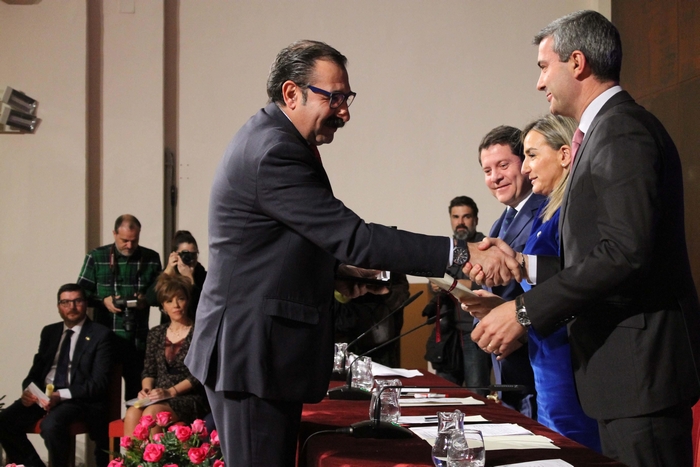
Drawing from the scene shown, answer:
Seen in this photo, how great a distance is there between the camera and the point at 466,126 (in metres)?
6.39

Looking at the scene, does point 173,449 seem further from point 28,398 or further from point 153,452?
point 28,398

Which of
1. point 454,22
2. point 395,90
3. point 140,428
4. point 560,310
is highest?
point 454,22

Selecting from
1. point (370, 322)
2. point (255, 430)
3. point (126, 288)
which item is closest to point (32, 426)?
point (126, 288)

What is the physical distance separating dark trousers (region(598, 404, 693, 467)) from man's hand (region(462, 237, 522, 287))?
0.51 m

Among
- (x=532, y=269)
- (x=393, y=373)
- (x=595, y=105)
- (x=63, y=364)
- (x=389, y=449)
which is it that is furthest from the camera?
(x=63, y=364)

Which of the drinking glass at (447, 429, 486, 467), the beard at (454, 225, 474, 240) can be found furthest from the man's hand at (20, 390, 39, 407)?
the drinking glass at (447, 429, 486, 467)

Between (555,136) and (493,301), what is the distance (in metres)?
0.56

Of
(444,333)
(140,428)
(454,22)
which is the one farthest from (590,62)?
(454,22)

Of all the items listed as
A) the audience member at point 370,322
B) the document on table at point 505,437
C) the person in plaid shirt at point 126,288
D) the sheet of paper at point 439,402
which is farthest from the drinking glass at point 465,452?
the person in plaid shirt at point 126,288

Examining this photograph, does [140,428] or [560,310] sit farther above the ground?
[560,310]

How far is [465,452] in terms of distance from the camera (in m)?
1.40

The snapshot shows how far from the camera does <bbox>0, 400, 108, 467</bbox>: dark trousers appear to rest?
440 cm

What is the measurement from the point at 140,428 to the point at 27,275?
3777 mm

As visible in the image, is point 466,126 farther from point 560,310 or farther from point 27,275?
point 560,310
